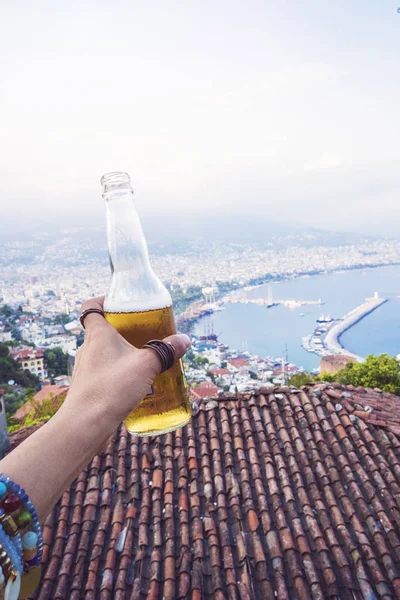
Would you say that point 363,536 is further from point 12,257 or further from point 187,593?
point 12,257

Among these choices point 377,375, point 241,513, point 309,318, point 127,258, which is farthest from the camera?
point 309,318

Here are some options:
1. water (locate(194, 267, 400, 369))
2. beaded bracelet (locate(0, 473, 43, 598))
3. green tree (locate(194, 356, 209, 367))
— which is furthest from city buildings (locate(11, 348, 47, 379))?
beaded bracelet (locate(0, 473, 43, 598))

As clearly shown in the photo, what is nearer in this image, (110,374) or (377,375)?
(110,374)

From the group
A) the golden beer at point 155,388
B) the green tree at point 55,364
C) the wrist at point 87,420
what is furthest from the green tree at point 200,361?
the wrist at point 87,420

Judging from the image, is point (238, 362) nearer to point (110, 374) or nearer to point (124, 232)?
point (124, 232)

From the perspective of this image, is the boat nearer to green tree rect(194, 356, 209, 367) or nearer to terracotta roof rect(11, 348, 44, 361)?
green tree rect(194, 356, 209, 367)

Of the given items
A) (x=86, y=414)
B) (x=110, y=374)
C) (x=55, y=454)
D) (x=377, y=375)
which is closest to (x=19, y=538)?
(x=55, y=454)

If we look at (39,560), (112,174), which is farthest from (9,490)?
(112,174)
